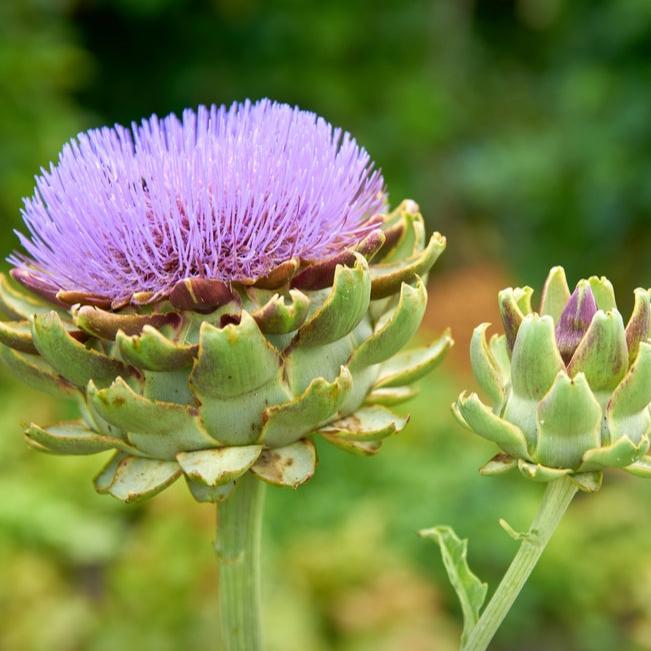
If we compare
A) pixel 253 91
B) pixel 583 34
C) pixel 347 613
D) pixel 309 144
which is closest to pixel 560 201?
pixel 583 34

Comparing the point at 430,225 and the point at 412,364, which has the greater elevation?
the point at 412,364

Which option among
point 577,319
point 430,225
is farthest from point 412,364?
point 430,225

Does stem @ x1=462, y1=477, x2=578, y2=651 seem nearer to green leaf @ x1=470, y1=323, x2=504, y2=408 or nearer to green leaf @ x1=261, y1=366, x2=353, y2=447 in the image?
green leaf @ x1=470, y1=323, x2=504, y2=408

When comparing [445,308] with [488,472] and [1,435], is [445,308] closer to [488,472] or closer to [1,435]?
[1,435]

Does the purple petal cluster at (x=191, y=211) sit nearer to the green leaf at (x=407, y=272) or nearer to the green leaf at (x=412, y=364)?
the green leaf at (x=407, y=272)

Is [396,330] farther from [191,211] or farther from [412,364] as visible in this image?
[191,211]

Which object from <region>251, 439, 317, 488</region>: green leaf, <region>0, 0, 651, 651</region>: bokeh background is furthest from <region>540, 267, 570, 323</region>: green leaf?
<region>0, 0, 651, 651</region>: bokeh background
